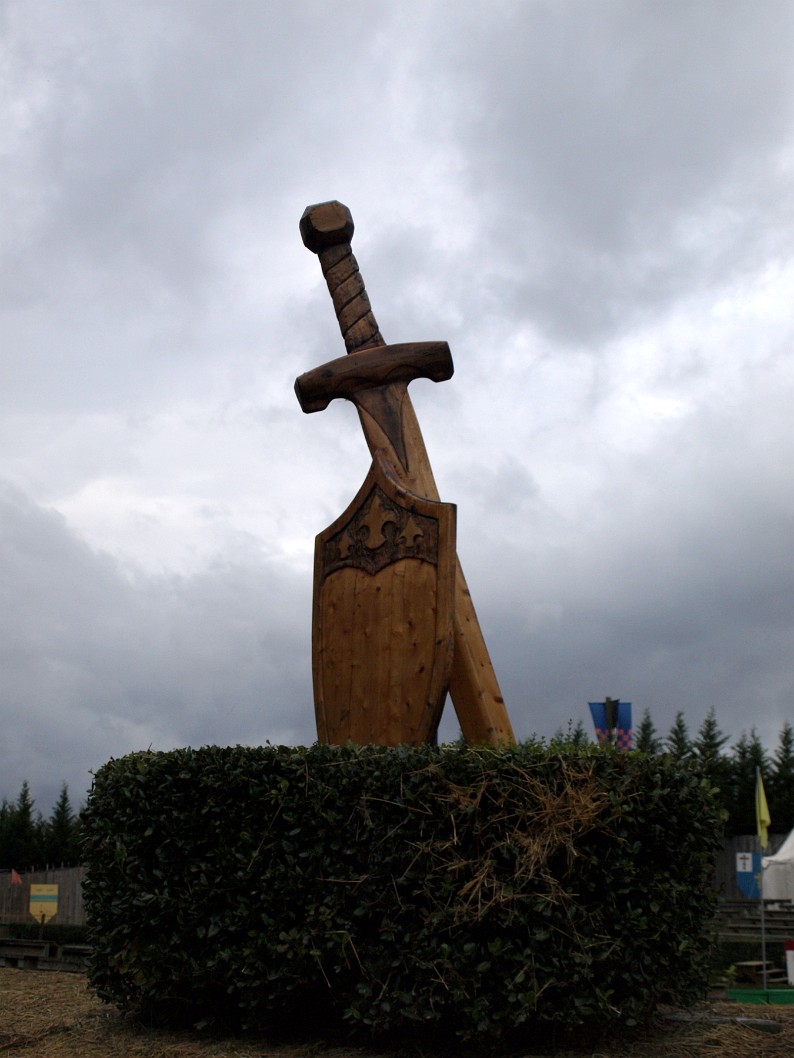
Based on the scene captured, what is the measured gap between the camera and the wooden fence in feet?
→ 72.4

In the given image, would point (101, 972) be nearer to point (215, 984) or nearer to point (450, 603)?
point (215, 984)

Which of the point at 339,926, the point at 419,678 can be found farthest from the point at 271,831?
the point at 419,678

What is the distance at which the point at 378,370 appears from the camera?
8117mm

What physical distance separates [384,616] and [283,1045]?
8.85 ft

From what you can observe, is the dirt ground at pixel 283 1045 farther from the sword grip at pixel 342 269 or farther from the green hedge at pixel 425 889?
the sword grip at pixel 342 269

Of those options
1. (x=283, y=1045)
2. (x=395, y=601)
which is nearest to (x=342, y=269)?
(x=395, y=601)

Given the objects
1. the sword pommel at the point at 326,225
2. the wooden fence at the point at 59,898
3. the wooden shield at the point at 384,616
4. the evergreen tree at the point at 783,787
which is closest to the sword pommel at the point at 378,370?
the wooden shield at the point at 384,616

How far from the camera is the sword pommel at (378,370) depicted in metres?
8.07

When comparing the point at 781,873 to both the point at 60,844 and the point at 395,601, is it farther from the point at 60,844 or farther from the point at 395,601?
the point at 60,844

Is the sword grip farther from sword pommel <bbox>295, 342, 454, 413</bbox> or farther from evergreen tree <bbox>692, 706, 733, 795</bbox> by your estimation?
evergreen tree <bbox>692, 706, 733, 795</bbox>

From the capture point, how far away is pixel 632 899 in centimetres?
552

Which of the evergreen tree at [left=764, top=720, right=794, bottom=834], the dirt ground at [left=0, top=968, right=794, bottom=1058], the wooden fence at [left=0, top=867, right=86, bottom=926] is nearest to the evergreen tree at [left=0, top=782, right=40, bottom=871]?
the wooden fence at [left=0, top=867, right=86, bottom=926]

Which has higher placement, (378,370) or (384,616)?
(378,370)

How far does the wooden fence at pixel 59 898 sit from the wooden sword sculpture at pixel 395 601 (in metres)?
15.5
